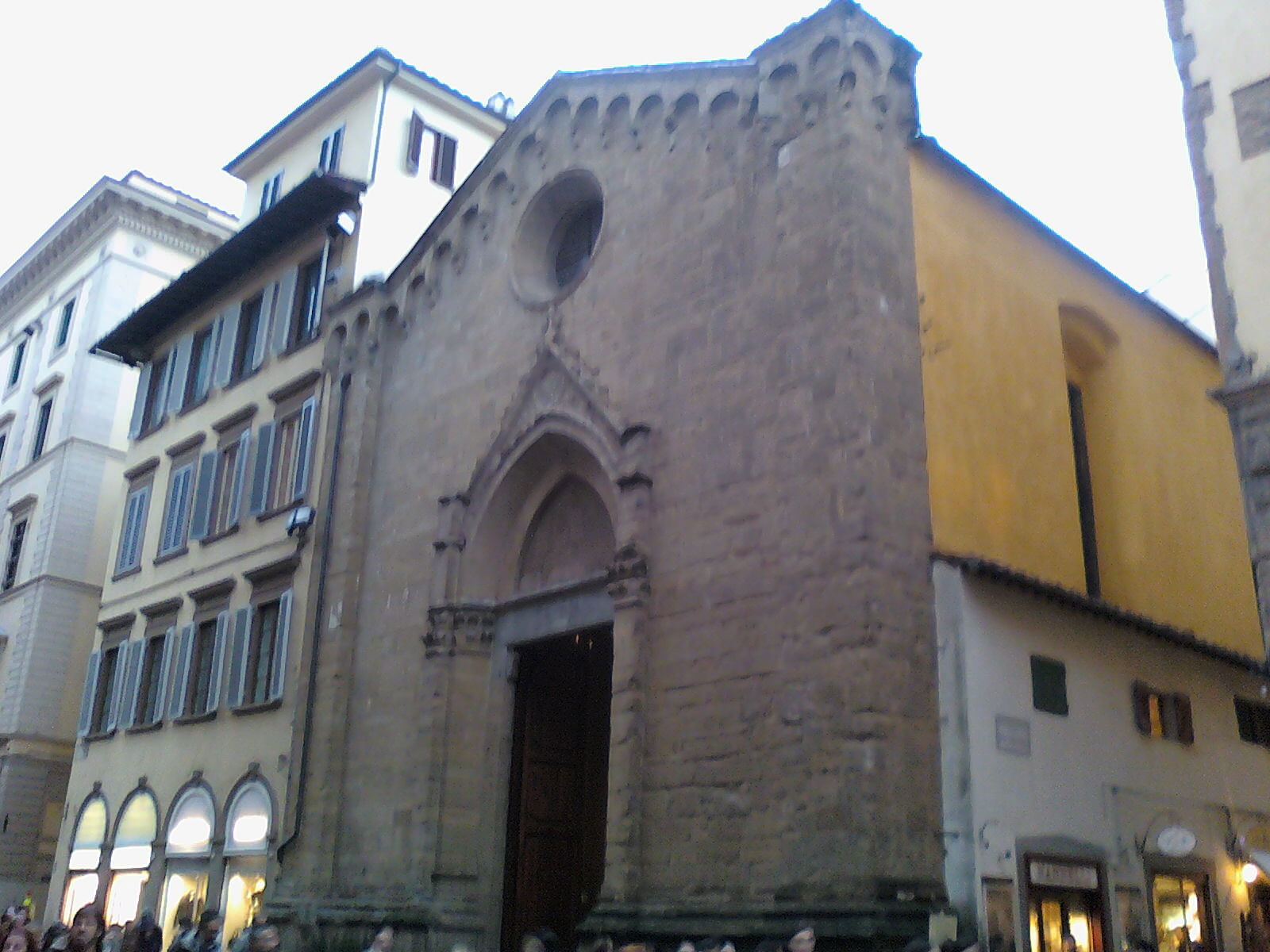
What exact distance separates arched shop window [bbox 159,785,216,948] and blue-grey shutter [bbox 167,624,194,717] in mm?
1539

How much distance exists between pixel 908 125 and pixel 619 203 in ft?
11.8


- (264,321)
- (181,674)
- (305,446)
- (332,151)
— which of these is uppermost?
(332,151)

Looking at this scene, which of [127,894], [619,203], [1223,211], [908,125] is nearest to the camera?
[1223,211]

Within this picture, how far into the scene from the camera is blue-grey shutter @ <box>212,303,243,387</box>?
22781 mm

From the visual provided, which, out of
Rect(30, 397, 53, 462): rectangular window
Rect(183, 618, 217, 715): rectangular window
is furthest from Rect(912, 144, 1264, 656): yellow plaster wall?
Rect(30, 397, 53, 462): rectangular window

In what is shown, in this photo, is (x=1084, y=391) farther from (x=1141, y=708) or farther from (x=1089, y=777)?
(x=1089, y=777)

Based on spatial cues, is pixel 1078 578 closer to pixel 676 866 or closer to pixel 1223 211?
pixel 1223 211

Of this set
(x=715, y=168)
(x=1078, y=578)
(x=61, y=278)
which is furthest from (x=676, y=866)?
(x=61, y=278)

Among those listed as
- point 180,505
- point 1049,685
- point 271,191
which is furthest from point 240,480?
point 1049,685

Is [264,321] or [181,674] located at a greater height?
[264,321]

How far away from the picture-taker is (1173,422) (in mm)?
17078

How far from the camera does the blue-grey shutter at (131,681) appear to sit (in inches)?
864

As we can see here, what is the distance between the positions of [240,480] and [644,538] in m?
10.4

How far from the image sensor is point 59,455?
98.0ft
